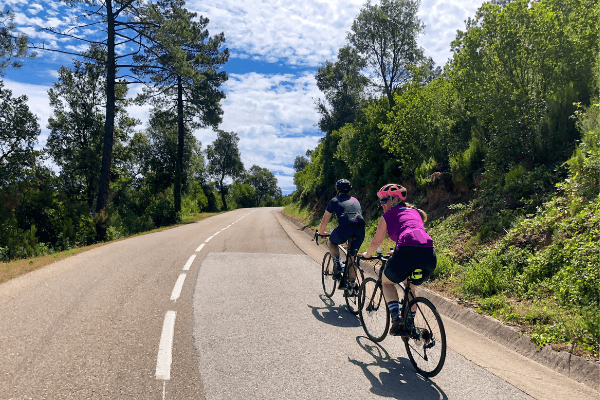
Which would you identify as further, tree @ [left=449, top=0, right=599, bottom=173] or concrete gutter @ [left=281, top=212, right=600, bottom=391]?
tree @ [left=449, top=0, right=599, bottom=173]

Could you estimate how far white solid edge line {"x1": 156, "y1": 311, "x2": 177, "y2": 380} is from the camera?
3.78 meters

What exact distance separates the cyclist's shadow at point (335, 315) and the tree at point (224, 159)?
242 feet

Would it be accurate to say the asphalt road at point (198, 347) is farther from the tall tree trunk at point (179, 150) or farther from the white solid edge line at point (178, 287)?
the tall tree trunk at point (179, 150)

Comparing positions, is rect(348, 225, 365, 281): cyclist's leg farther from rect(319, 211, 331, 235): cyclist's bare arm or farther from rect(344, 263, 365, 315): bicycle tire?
rect(319, 211, 331, 235): cyclist's bare arm

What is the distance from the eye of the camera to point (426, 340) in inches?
159

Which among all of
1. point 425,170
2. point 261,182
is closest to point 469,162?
point 425,170

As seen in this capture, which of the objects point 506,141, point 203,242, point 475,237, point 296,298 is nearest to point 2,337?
point 296,298

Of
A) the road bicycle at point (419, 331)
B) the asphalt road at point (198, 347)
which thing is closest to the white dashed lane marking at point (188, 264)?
the asphalt road at point (198, 347)

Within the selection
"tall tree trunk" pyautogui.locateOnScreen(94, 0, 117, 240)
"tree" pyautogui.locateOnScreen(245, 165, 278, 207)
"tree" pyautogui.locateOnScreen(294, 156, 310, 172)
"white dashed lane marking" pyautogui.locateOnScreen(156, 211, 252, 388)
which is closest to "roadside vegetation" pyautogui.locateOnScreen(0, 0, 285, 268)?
"tall tree trunk" pyautogui.locateOnScreen(94, 0, 117, 240)

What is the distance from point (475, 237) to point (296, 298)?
4.51 meters

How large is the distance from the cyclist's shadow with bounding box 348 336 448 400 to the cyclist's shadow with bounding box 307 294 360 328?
3.14ft

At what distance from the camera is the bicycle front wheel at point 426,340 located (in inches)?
151

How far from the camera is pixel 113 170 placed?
104 ft

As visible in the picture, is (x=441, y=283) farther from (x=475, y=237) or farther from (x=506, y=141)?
(x=506, y=141)
